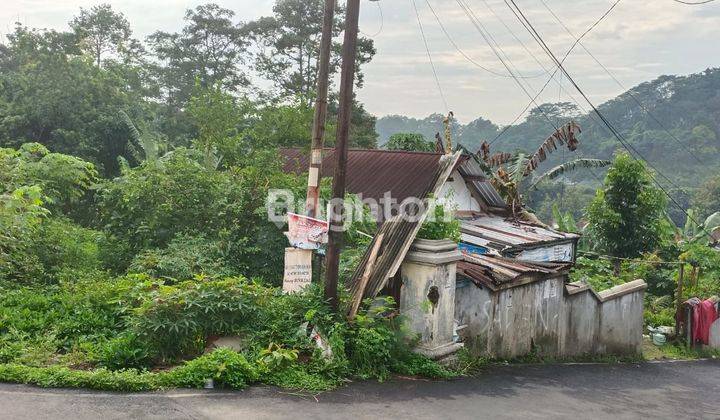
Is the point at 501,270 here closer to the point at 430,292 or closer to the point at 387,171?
the point at 430,292

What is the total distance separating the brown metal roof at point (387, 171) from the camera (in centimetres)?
1516

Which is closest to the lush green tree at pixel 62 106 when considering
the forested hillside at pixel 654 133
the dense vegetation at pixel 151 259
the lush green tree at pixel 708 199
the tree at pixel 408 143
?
the dense vegetation at pixel 151 259

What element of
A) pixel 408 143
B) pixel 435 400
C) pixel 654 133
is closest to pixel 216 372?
pixel 435 400

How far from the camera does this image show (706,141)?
216 feet

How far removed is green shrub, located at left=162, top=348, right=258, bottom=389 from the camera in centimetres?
687

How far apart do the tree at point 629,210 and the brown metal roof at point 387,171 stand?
9.32m

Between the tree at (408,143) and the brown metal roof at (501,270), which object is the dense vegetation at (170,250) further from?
the brown metal roof at (501,270)

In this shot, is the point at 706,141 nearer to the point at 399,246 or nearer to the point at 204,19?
the point at 204,19

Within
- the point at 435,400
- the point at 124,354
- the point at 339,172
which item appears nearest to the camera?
the point at 124,354

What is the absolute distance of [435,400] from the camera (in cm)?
742

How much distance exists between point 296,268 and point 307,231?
0.62 meters

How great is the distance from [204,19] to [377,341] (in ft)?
117

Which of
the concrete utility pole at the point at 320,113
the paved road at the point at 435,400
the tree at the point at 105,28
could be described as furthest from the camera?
the tree at the point at 105,28

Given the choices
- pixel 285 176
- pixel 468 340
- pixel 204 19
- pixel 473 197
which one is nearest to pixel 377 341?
pixel 468 340
